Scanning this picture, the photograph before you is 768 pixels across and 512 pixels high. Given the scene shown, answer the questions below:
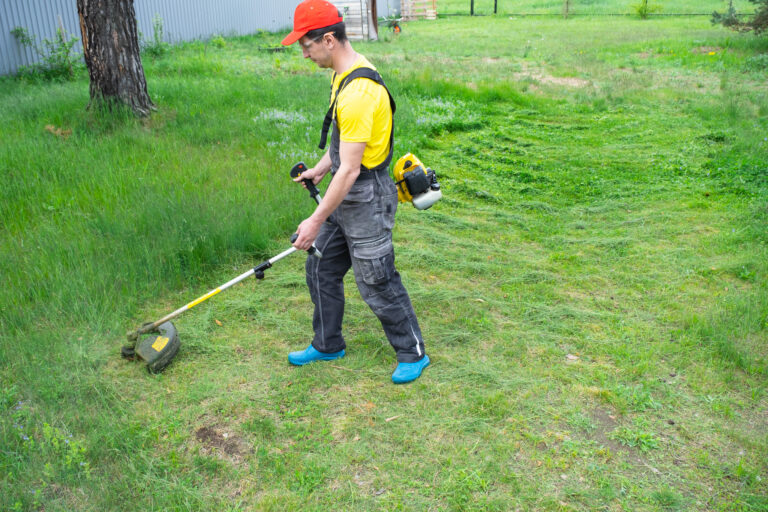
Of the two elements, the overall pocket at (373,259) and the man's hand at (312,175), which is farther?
the man's hand at (312,175)

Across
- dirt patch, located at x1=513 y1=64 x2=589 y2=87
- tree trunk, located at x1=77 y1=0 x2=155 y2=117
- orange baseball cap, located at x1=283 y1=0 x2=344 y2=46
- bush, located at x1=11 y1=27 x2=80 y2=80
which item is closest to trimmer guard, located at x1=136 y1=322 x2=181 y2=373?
orange baseball cap, located at x1=283 y1=0 x2=344 y2=46

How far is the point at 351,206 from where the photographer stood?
10.7ft

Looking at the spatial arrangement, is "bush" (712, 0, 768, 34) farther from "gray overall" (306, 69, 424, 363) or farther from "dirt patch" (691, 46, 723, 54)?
"gray overall" (306, 69, 424, 363)

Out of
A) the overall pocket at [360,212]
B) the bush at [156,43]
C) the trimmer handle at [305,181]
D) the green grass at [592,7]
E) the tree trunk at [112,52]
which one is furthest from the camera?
the green grass at [592,7]

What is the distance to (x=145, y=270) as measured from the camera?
14.9 ft

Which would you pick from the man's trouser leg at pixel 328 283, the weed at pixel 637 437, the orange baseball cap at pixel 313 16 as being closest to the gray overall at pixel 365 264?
the man's trouser leg at pixel 328 283

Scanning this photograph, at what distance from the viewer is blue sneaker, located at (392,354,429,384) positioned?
357 centimetres

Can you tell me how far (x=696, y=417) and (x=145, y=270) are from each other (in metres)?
3.87

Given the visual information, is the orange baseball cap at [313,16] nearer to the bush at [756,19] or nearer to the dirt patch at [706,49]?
the bush at [756,19]

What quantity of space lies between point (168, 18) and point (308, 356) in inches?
590

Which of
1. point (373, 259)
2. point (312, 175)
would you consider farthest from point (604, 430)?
point (312, 175)

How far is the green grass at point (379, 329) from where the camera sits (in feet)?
9.36

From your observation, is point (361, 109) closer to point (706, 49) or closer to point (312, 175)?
point (312, 175)

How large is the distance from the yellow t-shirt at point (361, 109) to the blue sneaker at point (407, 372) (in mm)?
1361
